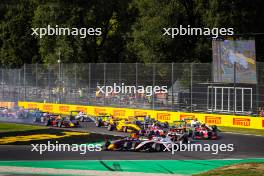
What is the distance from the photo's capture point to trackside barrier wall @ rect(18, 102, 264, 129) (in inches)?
1117

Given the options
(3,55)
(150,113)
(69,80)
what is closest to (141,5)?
(69,80)

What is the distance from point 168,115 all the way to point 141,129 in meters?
7.76

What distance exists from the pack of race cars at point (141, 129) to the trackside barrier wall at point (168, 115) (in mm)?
3242

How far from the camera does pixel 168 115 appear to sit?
31.9 metres

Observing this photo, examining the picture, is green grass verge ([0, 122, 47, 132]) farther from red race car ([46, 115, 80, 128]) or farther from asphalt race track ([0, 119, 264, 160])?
asphalt race track ([0, 119, 264, 160])

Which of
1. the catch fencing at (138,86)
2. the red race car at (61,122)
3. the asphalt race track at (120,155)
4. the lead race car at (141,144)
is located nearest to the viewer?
the asphalt race track at (120,155)

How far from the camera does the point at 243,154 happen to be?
1906cm

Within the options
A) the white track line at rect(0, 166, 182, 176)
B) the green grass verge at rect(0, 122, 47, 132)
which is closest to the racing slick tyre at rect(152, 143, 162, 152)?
the white track line at rect(0, 166, 182, 176)

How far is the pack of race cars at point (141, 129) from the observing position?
1942 cm

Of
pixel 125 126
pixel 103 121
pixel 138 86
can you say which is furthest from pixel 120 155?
pixel 138 86

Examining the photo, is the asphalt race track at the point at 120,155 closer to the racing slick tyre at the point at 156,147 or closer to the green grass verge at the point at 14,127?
the racing slick tyre at the point at 156,147

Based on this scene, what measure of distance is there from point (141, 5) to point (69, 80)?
898 cm

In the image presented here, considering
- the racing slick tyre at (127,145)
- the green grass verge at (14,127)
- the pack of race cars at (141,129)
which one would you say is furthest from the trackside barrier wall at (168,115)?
the racing slick tyre at (127,145)

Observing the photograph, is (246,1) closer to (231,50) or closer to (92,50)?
(231,50)
